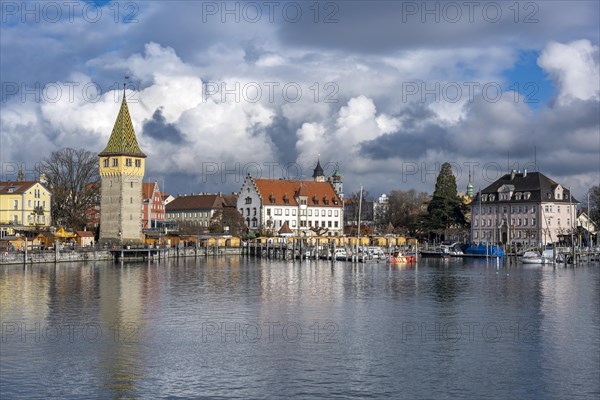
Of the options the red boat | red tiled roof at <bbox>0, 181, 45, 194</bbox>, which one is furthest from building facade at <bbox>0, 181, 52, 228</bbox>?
the red boat

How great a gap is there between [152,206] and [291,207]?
3450cm

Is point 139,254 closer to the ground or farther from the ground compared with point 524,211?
closer to the ground

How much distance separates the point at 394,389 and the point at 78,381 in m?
11.4

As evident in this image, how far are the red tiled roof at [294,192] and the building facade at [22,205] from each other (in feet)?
127

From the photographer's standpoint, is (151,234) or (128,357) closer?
(128,357)

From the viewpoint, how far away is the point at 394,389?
2672cm

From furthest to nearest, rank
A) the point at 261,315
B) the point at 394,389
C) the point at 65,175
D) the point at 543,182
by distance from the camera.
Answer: the point at 543,182 → the point at 65,175 → the point at 261,315 → the point at 394,389

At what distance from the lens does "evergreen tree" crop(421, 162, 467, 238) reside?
400 ft

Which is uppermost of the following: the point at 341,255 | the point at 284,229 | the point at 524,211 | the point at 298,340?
the point at 524,211

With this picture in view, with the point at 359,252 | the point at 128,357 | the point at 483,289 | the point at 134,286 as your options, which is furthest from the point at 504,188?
the point at 128,357

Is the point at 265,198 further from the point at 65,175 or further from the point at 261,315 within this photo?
the point at 261,315

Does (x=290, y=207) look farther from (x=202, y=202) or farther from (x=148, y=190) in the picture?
(x=148, y=190)

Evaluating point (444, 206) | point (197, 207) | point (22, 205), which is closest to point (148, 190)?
point (197, 207)

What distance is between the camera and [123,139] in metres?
104
